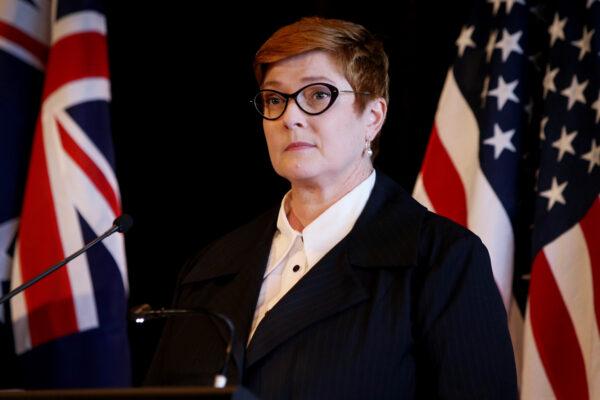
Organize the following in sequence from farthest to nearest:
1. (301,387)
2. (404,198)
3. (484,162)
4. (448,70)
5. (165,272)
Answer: (165,272), (448,70), (484,162), (404,198), (301,387)

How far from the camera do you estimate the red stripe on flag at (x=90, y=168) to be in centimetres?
326

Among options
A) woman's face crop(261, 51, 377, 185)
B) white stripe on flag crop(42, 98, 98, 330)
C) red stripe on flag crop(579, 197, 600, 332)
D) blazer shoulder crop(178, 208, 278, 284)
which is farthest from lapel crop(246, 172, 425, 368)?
white stripe on flag crop(42, 98, 98, 330)

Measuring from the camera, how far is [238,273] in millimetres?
1922

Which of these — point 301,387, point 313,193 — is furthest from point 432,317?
point 313,193

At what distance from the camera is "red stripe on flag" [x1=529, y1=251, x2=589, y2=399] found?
258cm

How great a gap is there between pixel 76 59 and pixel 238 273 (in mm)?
1764

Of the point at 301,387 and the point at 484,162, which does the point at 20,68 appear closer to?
the point at 484,162

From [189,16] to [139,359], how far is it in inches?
60.0

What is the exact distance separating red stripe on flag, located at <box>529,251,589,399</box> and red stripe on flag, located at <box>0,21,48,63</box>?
213 centimetres

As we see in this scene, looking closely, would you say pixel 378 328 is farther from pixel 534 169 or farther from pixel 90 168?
pixel 90 168

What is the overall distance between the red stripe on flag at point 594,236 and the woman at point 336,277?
0.98 m

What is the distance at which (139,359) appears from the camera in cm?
364

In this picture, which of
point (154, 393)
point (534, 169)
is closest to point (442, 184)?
point (534, 169)

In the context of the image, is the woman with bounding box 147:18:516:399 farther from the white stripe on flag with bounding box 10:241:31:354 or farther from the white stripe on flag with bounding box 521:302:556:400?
the white stripe on flag with bounding box 10:241:31:354
